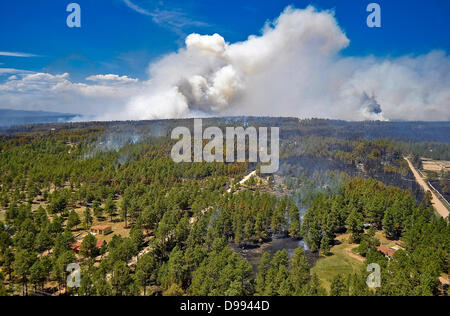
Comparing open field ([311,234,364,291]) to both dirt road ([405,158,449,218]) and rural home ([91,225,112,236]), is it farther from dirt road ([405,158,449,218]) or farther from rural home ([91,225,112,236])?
dirt road ([405,158,449,218])

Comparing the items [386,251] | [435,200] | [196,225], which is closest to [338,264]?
[386,251]

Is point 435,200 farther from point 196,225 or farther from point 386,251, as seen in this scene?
point 196,225

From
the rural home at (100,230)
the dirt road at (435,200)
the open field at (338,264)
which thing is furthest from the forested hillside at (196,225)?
the dirt road at (435,200)

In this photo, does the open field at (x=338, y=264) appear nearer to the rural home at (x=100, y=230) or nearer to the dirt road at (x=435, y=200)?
the rural home at (x=100, y=230)

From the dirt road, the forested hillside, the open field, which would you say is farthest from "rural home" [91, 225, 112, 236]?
the dirt road

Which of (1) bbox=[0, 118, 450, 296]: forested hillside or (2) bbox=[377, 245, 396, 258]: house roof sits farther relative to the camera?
(2) bbox=[377, 245, 396, 258]: house roof

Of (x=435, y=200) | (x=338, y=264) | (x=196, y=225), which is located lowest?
(x=338, y=264)
